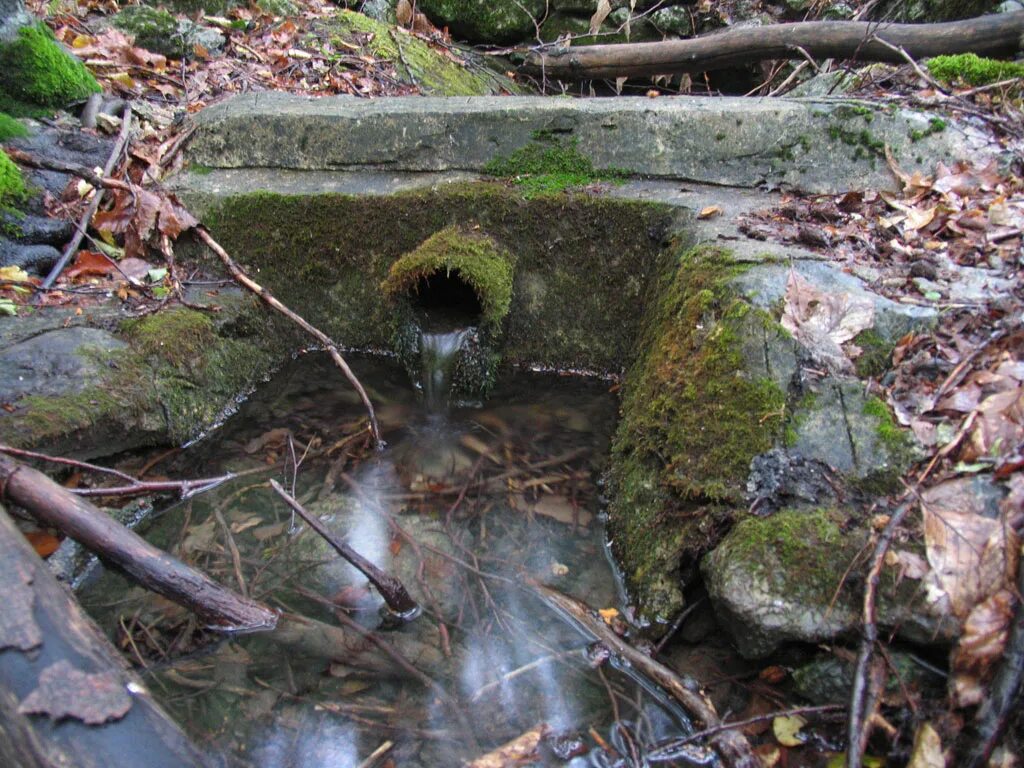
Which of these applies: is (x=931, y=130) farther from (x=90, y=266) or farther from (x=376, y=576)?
(x=90, y=266)

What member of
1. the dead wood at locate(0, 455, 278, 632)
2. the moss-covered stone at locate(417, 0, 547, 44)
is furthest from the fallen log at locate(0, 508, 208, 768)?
the moss-covered stone at locate(417, 0, 547, 44)

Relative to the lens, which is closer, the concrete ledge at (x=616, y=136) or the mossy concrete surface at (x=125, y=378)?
the mossy concrete surface at (x=125, y=378)

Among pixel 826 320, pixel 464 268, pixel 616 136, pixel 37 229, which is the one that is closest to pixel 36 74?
pixel 37 229

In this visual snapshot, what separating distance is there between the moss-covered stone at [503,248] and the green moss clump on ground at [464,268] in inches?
6.5

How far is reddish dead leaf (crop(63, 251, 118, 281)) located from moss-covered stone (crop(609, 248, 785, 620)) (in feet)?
10.1

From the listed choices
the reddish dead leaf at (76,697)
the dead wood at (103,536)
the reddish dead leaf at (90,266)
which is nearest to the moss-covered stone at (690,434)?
the dead wood at (103,536)

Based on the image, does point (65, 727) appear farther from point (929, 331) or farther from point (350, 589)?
point (929, 331)

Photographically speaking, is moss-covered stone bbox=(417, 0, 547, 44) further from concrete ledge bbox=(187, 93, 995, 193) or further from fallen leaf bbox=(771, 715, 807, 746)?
fallen leaf bbox=(771, 715, 807, 746)

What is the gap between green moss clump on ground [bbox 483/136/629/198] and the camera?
427cm

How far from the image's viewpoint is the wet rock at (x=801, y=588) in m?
1.99

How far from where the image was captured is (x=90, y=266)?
3912 millimetres

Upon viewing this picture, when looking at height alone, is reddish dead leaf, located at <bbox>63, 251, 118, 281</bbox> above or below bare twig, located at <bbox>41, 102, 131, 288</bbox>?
below

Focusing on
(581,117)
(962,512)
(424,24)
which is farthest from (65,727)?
(424,24)

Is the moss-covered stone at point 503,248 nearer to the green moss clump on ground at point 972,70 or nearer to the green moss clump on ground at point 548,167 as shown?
the green moss clump on ground at point 548,167
